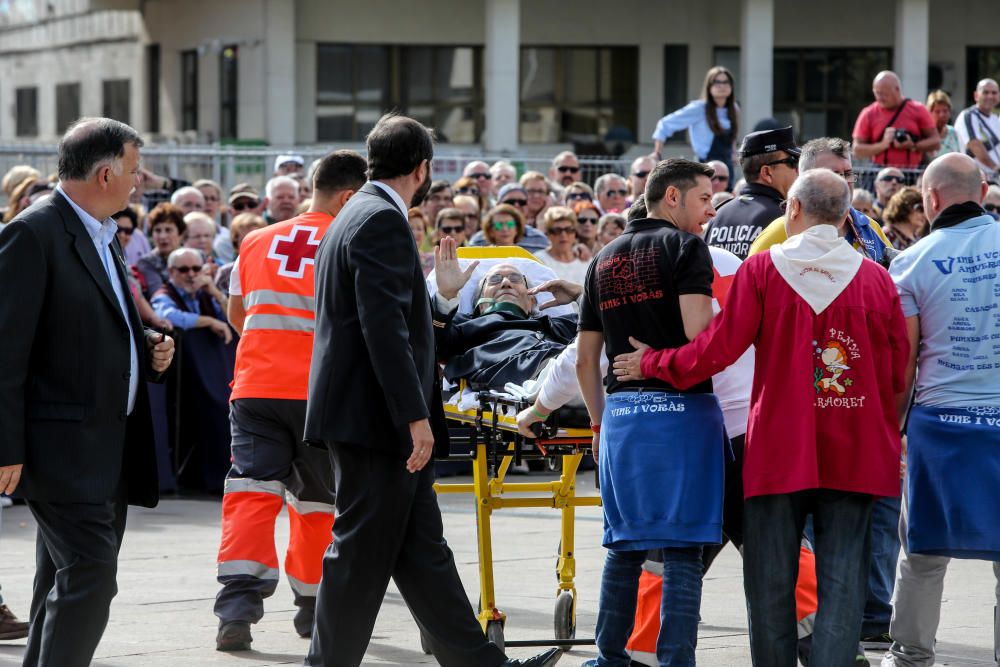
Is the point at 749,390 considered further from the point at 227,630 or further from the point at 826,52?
the point at 826,52

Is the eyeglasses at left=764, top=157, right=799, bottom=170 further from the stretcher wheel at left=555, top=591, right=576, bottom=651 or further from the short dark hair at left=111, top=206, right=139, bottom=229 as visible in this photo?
the short dark hair at left=111, top=206, right=139, bottom=229

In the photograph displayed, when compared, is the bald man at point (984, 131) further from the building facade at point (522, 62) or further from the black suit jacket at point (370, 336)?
the building facade at point (522, 62)

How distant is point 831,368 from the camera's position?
541 centimetres

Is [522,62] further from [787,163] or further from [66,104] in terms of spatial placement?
[787,163]

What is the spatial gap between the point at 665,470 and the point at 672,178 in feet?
3.46

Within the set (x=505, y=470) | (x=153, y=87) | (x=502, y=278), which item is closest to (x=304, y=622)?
(x=505, y=470)

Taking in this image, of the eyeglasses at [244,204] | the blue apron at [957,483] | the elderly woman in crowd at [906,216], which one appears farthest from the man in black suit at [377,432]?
the eyeglasses at [244,204]

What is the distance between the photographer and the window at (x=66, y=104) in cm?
3981

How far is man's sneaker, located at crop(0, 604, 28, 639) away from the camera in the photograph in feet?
22.9

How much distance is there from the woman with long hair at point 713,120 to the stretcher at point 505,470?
883 centimetres

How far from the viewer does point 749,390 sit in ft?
19.7

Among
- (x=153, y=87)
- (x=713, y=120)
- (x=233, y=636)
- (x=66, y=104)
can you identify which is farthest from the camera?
(x=66, y=104)

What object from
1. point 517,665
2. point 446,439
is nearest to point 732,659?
point 517,665

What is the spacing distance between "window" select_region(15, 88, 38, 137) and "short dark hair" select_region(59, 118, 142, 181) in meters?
39.1
